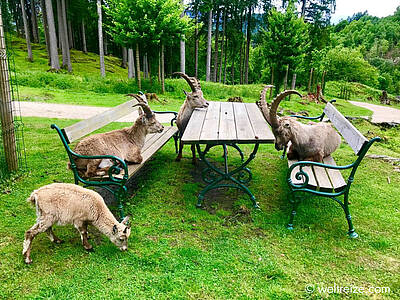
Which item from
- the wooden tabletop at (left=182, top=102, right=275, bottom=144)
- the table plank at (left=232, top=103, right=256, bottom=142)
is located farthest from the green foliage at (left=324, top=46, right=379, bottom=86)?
the wooden tabletop at (left=182, top=102, right=275, bottom=144)

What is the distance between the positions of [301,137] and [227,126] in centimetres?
131

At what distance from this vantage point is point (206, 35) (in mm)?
26828

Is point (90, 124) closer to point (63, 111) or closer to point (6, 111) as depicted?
point (6, 111)

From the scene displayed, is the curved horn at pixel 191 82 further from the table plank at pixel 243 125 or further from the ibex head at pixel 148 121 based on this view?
the ibex head at pixel 148 121

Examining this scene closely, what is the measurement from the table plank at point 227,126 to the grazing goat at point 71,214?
1807mm

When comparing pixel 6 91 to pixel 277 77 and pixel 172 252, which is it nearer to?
pixel 172 252

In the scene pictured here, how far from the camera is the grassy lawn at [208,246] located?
120 inches

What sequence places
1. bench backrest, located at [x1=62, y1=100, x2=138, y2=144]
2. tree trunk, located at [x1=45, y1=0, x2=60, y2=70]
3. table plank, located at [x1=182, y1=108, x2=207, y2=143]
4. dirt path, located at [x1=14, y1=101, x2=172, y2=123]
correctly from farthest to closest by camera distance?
tree trunk, located at [x1=45, y1=0, x2=60, y2=70] → dirt path, located at [x1=14, y1=101, x2=172, y2=123] → table plank, located at [x1=182, y1=108, x2=207, y2=143] → bench backrest, located at [x1=62, y1=100, x2=138, y2=144]

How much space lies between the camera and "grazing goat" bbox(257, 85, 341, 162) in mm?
4762

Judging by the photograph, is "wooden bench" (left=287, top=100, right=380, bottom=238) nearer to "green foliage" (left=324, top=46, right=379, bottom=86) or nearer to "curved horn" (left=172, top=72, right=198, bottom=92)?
"curved horn" (left=172, top=72, right=198, bottom=92)

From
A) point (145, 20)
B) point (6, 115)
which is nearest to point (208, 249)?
point (6, 115)

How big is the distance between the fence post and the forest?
0.61 metres

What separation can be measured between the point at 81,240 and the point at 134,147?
5.49 feet

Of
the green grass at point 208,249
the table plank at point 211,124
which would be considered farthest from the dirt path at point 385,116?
the green grass at point 208,249
